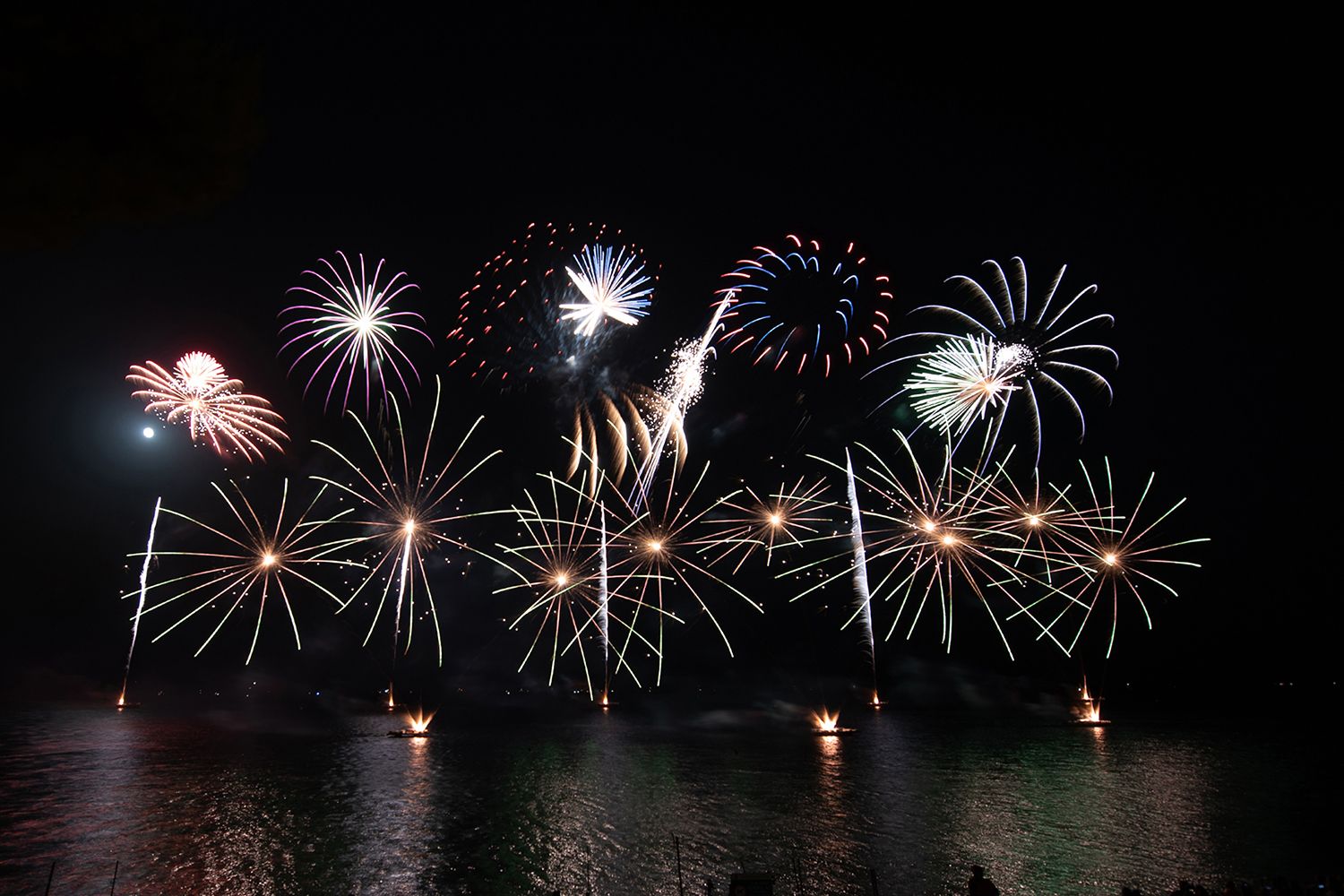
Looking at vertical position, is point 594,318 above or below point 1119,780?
above

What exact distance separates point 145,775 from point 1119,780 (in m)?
62.1

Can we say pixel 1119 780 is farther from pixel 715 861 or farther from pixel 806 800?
pixel 715 861

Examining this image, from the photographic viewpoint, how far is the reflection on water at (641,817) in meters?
26.4

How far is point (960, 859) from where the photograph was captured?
27.9m

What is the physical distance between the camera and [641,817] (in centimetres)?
3619

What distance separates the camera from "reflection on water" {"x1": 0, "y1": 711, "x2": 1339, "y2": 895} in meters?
26.4

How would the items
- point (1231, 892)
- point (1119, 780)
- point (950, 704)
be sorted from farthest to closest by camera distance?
1. point (950, 704)
2. point (1119, 780)
3. point (1231, 892)

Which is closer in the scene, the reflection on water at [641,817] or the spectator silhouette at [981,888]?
the spectator silhouette at [981,888]

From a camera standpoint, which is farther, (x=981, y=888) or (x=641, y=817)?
(x=641, y=817)

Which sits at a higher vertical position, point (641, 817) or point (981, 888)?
point (981, 888)

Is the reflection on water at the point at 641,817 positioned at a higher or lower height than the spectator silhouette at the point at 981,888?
lower

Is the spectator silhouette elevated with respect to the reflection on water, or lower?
elevated

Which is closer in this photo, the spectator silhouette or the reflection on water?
the spectator silhouette

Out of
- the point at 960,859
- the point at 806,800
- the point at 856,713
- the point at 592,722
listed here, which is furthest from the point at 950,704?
the point at 960,859
